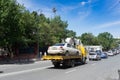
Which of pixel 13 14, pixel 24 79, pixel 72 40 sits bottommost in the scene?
pixel 24 79

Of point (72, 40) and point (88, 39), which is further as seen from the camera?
point (88, 39)

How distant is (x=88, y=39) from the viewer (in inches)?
4838

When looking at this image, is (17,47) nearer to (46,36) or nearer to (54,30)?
(46,36)

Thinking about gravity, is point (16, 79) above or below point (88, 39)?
below

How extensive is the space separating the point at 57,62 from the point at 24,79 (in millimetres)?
11707

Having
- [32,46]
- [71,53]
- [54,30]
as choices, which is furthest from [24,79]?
[54,30]

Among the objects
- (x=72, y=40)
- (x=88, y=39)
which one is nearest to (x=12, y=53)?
(x=72, y=40)

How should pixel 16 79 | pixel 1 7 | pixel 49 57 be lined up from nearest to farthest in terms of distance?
pixel 16 79 < pixel 49 57 < pixel 1 7

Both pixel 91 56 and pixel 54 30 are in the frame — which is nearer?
pixel 91 56

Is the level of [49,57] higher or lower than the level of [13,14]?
lower

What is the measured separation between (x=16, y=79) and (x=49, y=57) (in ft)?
33.7

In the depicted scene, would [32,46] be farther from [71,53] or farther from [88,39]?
[88,39]

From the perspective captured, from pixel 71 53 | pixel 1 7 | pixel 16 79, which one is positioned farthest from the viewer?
pixel 1 7

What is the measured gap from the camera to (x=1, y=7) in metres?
39.7
